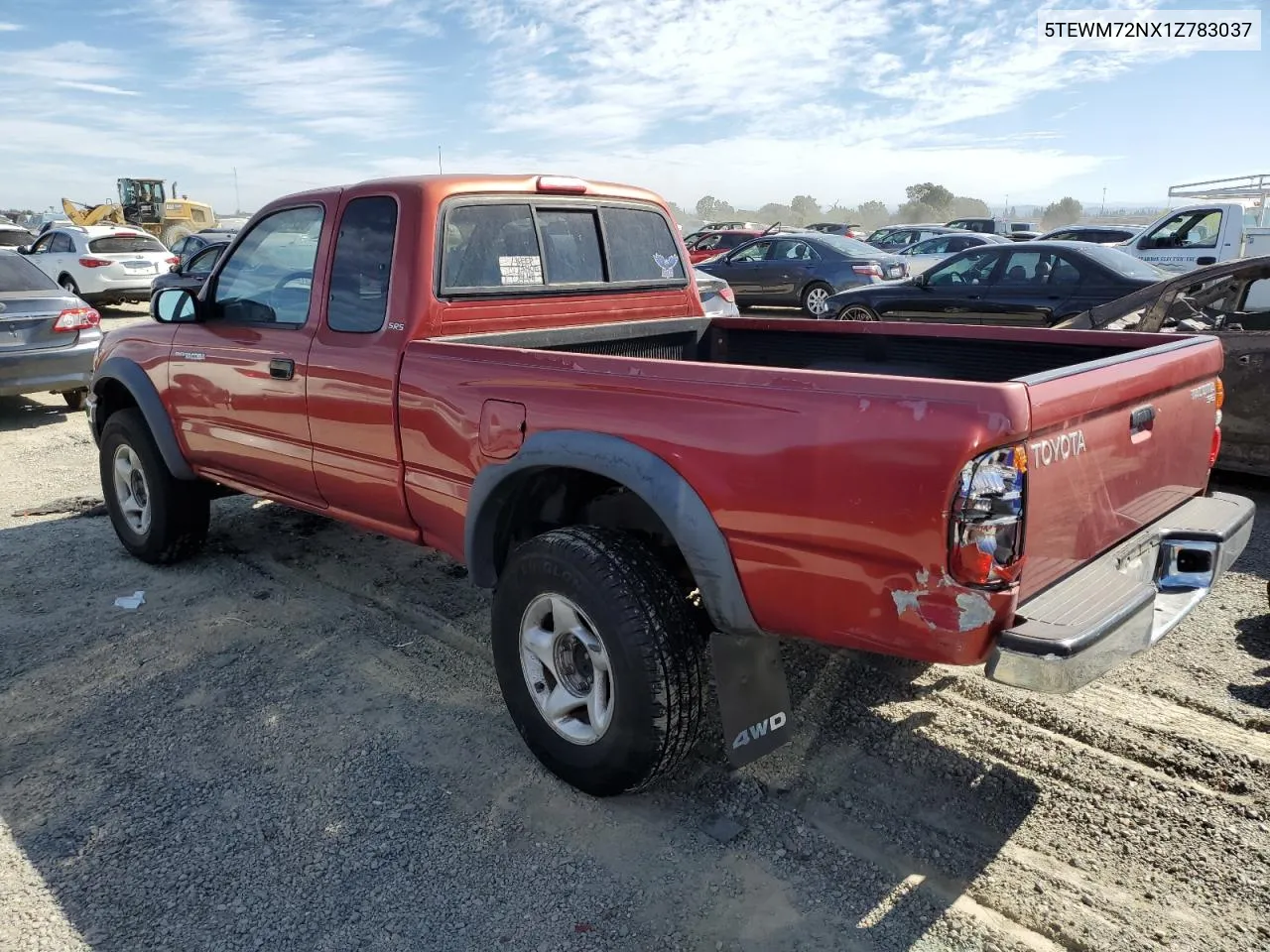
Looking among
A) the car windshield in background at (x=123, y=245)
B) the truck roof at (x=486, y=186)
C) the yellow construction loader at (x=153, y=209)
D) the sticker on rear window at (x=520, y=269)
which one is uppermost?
the yellow construction loader at (x=153, y=209)

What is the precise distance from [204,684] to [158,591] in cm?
119

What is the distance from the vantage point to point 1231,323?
22.2ft

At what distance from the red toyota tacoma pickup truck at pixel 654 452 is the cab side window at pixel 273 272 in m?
0.02

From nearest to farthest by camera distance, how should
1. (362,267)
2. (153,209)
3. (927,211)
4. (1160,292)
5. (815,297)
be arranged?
(362,267), (1160,292), (815,297), (153,209), (927,211)

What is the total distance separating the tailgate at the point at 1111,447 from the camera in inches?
88.6

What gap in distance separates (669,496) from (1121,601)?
3.90 ft

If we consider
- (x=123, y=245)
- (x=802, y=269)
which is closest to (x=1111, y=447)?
(x=802, y=269)

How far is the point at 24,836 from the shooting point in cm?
285

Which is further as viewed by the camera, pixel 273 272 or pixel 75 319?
pixel 75 319

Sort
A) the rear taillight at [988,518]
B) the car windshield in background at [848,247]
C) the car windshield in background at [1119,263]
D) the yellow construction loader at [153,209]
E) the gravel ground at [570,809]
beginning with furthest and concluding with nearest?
1. the yellow construction loader at [153,209]
2. the car windshield in background at [848,247]
3. the car windshield in background at [1119,263]
4. the gravel ground at [570,809]
5. the rear taillight at [988,518]

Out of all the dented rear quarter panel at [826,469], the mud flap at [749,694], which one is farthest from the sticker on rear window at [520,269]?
the mud flap at [749,694]

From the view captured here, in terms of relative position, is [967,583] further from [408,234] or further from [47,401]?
[47,401]

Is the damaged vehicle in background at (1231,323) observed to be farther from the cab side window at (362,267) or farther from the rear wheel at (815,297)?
the rear wheel at (815,297)

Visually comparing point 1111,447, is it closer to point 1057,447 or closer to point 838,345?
point 1057,447
